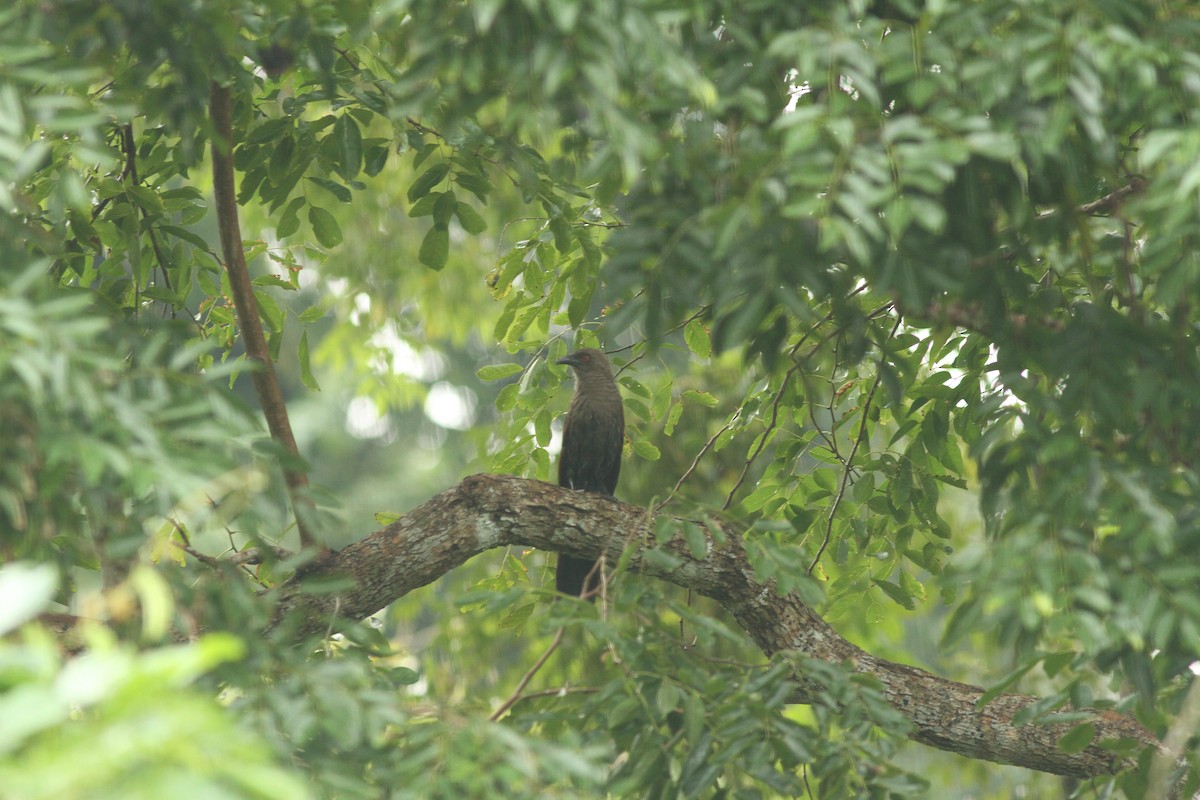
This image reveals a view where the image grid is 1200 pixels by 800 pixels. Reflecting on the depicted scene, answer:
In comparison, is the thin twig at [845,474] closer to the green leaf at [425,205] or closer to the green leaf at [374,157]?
the green leaf at [425,205]

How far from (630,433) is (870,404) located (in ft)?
3.91

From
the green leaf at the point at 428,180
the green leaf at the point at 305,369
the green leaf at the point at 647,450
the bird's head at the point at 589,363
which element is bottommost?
the bird's head at the point at 589,363

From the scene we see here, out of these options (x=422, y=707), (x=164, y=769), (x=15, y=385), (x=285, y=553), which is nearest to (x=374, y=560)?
(x=285, y=553)

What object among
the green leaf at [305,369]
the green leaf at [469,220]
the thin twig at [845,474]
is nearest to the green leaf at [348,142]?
the green leaf at [469,220]

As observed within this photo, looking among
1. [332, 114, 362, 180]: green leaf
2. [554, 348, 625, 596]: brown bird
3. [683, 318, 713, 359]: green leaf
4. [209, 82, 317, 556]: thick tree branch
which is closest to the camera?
[332, 114, 362, 180]: green leaf

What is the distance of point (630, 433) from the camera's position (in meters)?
4.66

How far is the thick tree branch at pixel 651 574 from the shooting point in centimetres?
313

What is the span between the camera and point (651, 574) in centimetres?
327

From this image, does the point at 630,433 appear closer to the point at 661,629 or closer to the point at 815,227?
the point at 661,629

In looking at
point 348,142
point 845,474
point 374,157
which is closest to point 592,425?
point 845,474

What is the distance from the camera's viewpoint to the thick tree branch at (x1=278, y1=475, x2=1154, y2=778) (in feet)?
10.3

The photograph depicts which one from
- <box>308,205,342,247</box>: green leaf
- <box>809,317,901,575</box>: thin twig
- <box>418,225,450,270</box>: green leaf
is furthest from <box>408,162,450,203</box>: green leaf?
<box>809,317,901,575</box>: thin twig

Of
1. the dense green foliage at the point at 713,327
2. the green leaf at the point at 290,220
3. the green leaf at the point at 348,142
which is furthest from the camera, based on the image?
the green leaf at the point at 290,220

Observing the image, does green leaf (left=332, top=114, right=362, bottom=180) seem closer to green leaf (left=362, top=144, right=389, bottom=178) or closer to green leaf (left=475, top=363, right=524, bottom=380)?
green leaf (left=362, top=144, right=389, bottom=178)
